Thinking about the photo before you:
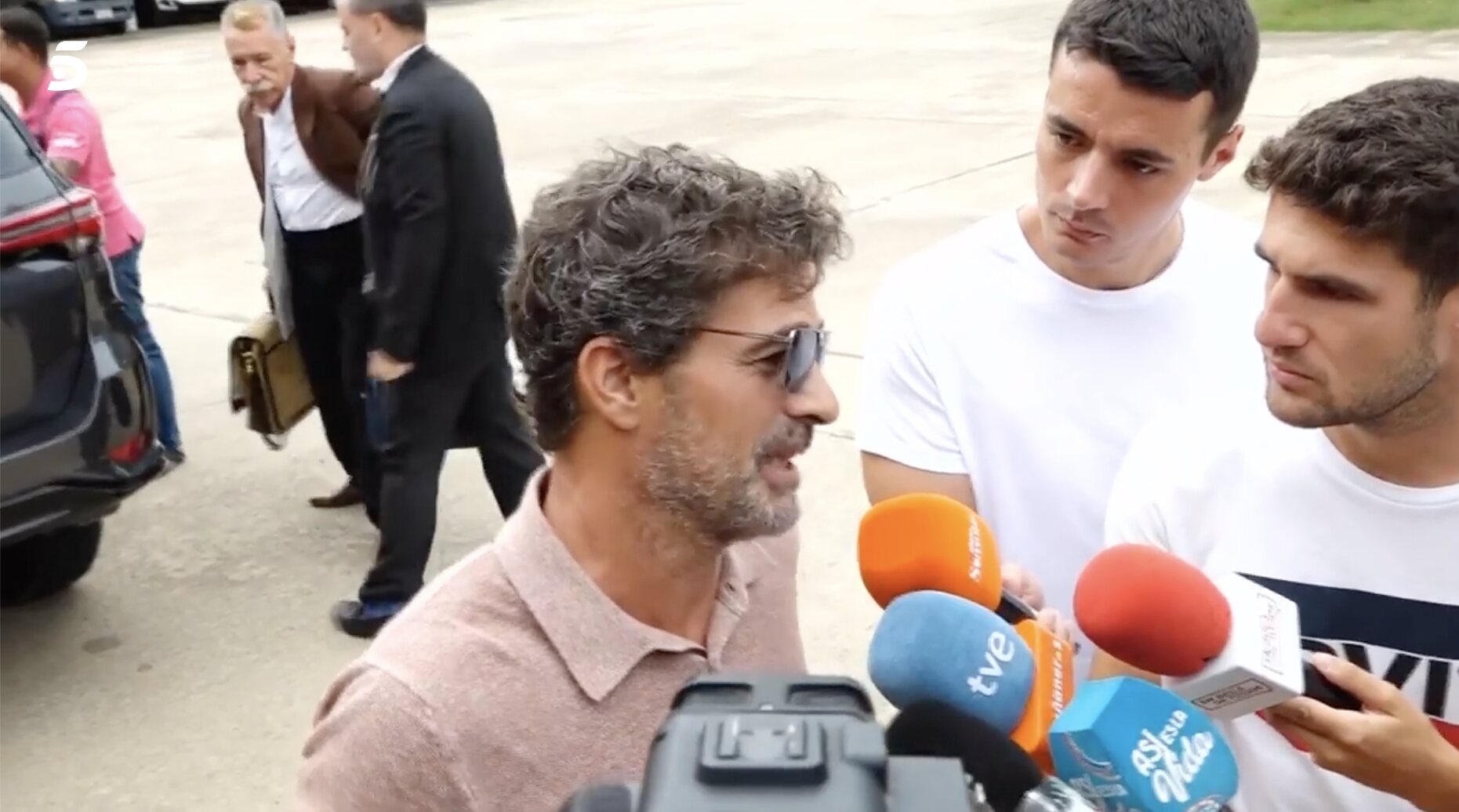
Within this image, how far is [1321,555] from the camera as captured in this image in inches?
73.7

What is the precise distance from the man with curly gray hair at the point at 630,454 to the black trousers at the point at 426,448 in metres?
2.66

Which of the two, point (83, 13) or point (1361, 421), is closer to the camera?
point (1361, 421)

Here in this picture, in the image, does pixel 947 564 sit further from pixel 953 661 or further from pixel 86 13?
pixel 86 13

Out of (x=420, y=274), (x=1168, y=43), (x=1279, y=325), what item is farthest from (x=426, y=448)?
(x=1279, y=325)

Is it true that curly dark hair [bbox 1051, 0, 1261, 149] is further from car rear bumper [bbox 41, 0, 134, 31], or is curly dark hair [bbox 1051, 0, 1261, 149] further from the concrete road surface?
car rear bumper [bbox 41, 0, 134, 31]

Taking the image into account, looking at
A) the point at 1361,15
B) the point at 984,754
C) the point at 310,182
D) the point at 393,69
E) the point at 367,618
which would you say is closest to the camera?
the point at 984,754

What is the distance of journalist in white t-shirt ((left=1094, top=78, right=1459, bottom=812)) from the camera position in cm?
182

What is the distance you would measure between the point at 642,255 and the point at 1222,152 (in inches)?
47.3

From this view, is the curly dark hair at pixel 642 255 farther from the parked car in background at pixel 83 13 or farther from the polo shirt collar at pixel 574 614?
the parked car in background at pixel 83 13

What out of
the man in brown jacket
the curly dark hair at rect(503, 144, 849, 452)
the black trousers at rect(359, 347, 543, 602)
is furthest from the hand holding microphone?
the man in brown jacket

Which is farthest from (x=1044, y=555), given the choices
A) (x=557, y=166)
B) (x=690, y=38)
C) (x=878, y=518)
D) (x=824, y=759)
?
(x=690, y=38)

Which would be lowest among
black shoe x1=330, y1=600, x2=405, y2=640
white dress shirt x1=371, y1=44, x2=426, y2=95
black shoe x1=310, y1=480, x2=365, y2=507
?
black shoe x1=310, y1=480, x2=365, y2=507

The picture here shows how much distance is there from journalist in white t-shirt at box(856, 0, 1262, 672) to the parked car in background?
70.7 ft

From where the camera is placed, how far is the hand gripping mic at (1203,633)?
1580 mm
